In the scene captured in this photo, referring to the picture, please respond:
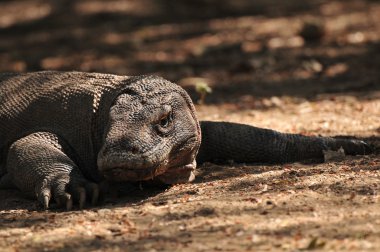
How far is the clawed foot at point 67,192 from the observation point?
5.22 m

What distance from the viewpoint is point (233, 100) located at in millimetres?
9008

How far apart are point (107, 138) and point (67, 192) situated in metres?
0.47

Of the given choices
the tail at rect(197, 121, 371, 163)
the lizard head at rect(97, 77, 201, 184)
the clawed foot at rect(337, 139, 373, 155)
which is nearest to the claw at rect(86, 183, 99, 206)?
the lizard head at rect(97, 77, 201, 184)

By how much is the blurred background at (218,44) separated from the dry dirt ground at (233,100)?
25mm

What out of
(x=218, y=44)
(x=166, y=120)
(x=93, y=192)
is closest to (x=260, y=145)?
(x=166, y=120)

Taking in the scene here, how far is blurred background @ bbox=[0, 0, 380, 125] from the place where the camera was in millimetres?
9594

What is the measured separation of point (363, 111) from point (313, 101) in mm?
770

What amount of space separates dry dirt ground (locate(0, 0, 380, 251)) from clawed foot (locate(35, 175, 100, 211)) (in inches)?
4.3

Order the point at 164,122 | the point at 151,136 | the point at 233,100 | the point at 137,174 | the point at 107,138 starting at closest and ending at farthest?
the point at 137,174 → the point at 107,138 → the point at 151,136 → the point at 164,122 → the point at 233,100

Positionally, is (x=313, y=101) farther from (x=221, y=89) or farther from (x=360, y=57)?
(x=360, y=57)

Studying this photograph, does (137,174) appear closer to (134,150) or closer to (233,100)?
(134,150)

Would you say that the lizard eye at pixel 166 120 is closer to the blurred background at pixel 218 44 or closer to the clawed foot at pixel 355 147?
the clawed foot at pixel 355 147

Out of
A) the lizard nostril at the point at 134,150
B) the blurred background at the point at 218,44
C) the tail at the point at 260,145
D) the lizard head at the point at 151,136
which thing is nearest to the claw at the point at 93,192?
the lizard head at the point at 151,136

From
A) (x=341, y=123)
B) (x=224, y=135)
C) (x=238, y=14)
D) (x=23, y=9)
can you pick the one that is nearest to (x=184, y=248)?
(x=224, y=135)
